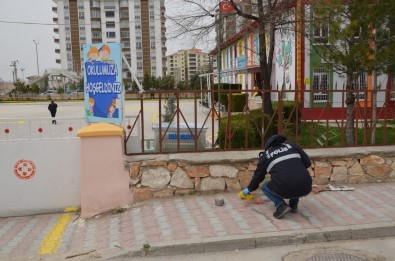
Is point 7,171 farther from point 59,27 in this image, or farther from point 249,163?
point 59,27

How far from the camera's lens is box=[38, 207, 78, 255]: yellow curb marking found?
15.4ft

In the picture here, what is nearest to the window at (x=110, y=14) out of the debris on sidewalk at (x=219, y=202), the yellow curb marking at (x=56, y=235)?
the yellow curb marking at (x=56, y=235)

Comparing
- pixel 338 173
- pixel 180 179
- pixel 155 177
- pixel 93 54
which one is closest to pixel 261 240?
pixel 180 179

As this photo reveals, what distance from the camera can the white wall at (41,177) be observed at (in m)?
6.24

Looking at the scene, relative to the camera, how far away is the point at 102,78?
629 cm

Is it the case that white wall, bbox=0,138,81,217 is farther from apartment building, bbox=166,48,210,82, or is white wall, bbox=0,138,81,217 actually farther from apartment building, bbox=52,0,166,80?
apartment building, bbox=166,48,210,82

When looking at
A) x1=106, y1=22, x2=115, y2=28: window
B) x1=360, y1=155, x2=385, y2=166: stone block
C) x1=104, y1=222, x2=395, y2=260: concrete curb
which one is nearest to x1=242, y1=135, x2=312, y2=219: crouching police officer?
x1=104, y1=222, x2=395, y2=260: concrete curb

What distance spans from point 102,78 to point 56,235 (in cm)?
260

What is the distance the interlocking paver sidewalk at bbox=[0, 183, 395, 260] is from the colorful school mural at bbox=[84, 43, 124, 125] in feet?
5.66

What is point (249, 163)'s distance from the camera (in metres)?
6.10

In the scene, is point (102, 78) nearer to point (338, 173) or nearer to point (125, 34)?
point (338, 173)

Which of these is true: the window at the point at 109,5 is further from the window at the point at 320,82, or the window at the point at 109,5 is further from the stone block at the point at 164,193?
the stone block at the point at 164,193

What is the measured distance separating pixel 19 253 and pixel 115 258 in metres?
1.37

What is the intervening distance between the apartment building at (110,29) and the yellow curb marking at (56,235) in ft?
274
